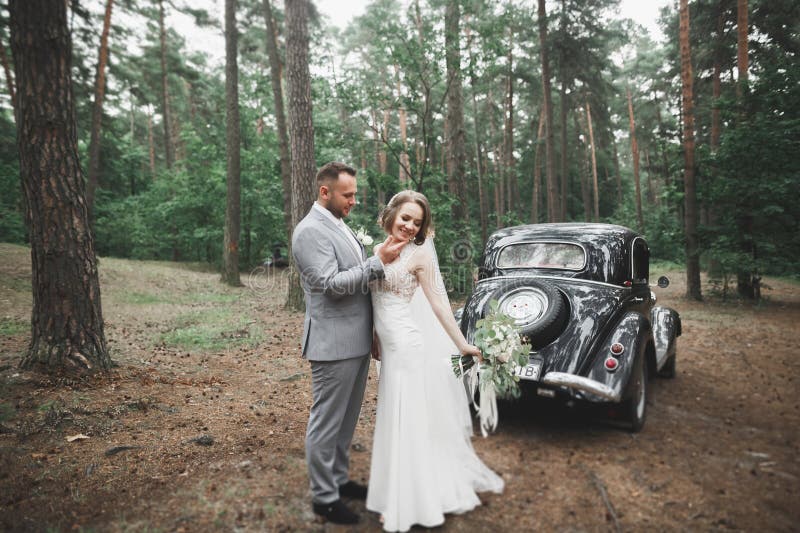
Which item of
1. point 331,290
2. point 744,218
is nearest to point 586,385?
point 331,290

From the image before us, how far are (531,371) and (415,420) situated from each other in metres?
1.50

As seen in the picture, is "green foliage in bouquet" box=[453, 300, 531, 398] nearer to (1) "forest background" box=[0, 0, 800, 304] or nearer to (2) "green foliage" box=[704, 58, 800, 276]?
(1) "forest background" box=[0, 0, 800, 304]

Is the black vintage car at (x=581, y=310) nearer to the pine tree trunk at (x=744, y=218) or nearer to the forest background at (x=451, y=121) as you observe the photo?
the forest background at (x=451, y=121)

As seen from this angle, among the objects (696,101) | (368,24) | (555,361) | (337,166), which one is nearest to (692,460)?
(555,361)

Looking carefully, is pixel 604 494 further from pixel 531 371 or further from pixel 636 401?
pixel 636 401

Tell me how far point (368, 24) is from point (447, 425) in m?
9.58

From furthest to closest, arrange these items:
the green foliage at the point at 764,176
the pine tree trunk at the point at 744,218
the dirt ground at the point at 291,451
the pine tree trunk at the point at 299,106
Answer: the pine tree trunk at the point at 744,218 < the green foliage at the point at 764,176 < the pine tree trunk at the point at 299,106 < the dirt ground at the point at 291,451

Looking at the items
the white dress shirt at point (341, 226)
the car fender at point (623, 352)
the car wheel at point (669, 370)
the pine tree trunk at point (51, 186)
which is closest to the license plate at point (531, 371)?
the car fender at point (623, 352)

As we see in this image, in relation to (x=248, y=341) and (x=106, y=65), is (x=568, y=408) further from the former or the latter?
(x=106, y=65)

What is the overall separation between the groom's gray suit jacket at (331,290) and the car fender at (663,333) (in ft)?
11.9

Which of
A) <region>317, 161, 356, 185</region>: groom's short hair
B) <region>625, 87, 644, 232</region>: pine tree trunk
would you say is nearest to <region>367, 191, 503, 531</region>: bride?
<region>317, 161, 356, 185</region>: groom's short hair

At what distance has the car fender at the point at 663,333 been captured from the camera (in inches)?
186

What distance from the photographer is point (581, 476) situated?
3.27 metres

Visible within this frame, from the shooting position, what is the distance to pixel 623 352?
3742mm
